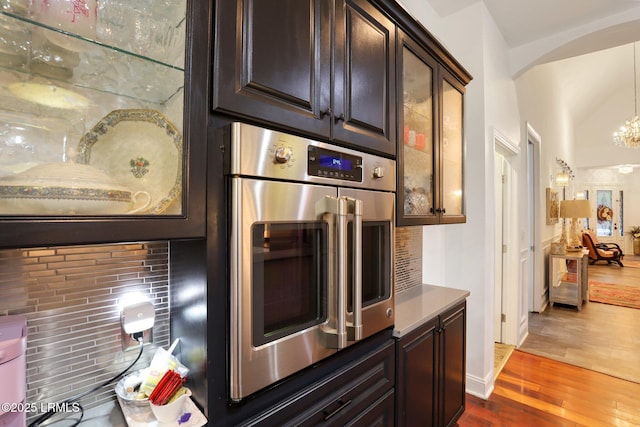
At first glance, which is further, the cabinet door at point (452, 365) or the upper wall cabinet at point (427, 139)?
the cabinet door at point (452, 365)

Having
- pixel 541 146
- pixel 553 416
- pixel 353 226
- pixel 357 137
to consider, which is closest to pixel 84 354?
pixel 353 226

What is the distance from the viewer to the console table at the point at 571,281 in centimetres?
461

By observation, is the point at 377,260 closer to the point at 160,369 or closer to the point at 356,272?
the point at 356,272

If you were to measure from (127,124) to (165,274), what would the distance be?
1.71 ft

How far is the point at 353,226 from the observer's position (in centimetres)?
114

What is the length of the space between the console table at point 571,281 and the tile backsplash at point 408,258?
146 inches

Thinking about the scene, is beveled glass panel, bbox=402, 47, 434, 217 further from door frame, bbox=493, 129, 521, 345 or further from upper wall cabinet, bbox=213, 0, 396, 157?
door frame, bbox=493, 129, 521, 345

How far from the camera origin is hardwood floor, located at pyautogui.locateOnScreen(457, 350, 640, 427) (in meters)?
2.24

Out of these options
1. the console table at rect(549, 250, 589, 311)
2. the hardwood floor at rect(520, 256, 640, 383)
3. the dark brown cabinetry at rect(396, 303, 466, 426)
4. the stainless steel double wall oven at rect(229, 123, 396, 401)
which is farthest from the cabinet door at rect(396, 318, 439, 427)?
the console table at rect(549, 250, 589, 311)

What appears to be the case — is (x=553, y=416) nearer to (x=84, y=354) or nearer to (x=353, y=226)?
(x=353, y=226)

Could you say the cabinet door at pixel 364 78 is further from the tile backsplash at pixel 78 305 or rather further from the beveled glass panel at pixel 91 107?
the tile backsplash at pixel 78 305

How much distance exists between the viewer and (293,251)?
1.01 metres

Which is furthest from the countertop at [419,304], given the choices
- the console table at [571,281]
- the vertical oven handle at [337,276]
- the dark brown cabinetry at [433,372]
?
the console table at [571,281]

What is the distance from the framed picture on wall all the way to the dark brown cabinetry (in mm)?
4125
